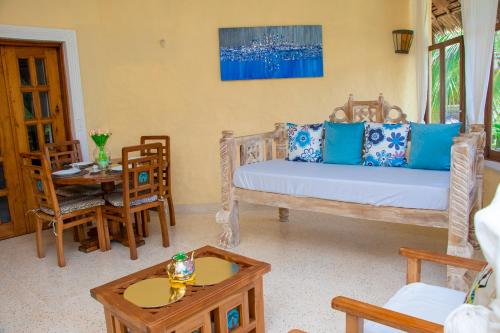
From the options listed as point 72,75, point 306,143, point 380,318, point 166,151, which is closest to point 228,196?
point 306,143

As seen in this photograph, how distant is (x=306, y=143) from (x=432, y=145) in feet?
3.55

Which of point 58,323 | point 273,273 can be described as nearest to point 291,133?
point 273,273

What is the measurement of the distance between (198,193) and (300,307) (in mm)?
2482

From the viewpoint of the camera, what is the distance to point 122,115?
4492 millimetres

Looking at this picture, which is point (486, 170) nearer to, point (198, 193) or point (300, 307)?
point (300, 307)

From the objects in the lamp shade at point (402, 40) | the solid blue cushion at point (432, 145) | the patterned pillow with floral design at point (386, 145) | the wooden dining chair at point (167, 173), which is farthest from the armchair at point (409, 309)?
the lamp shade at point (402, 40)

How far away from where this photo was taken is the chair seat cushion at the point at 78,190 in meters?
3.66

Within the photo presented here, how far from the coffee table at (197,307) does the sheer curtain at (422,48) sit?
299 centimetres

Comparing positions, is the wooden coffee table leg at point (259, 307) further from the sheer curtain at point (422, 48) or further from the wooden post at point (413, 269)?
the sheer curtain at point (422, 48)

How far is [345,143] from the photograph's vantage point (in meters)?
3.46

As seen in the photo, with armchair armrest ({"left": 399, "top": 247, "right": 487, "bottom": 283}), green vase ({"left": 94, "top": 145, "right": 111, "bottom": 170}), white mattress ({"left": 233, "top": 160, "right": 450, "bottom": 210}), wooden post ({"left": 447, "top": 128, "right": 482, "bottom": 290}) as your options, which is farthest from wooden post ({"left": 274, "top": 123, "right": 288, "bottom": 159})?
armchair armrest ({"left": 399, "top": 247, "right": 487, "bottom": 283})

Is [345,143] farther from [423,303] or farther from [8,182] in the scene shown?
[8,182]

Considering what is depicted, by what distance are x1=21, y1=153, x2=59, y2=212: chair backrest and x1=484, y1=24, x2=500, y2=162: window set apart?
11.5 feet

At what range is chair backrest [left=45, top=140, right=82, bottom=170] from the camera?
397 centimetres
